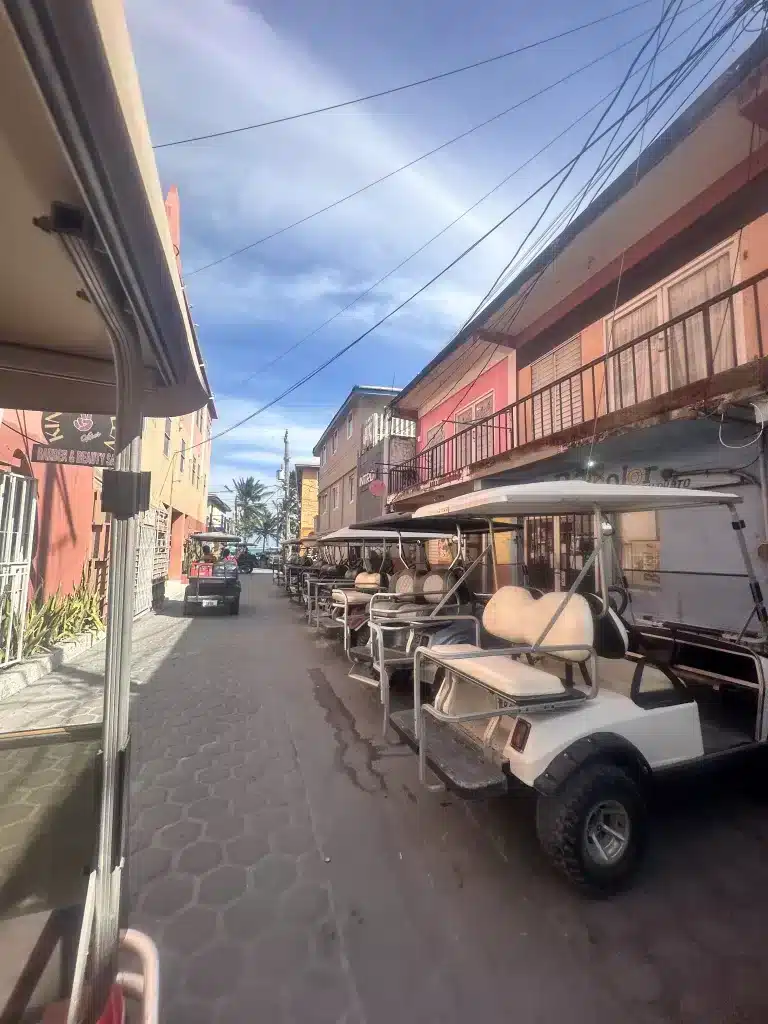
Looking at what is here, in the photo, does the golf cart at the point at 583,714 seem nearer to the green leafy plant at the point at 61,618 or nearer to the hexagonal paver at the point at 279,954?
the hexagonal paver at the point at 279,954

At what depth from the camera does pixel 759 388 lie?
4461mm

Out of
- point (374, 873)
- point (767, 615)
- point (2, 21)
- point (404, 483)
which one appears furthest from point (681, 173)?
point (404, 483)

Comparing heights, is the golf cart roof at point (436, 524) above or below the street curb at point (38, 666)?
above

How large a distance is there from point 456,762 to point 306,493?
37747 millimetres

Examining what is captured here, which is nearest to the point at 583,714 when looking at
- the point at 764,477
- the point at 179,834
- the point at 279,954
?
the point at 279,954

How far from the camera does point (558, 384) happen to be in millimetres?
8742

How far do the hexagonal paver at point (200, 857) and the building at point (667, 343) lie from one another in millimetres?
3675

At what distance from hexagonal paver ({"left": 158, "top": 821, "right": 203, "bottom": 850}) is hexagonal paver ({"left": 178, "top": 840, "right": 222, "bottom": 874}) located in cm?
7

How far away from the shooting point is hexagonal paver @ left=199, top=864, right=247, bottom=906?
98.4 inches

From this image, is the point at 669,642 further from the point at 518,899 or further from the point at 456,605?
the point at 518,899

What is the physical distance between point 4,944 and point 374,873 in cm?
184

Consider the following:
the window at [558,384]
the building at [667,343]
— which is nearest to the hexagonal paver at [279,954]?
the building at [667,343]

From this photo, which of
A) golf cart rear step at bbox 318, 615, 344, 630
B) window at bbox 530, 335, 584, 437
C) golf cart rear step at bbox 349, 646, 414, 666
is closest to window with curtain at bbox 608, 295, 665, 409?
window at bbox 530, 335, 584, 437

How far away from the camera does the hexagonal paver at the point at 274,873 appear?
2.60 metres
